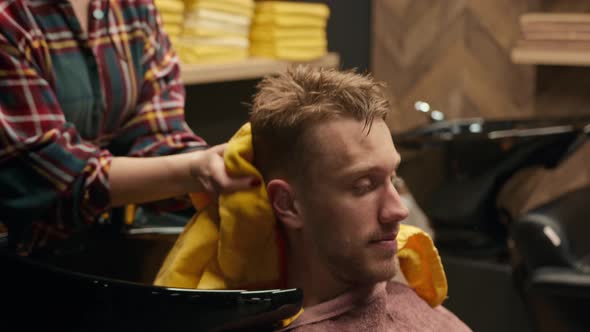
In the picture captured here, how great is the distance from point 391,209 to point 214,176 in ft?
0.74

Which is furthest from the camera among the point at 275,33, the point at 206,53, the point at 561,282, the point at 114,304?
the point at 275,33

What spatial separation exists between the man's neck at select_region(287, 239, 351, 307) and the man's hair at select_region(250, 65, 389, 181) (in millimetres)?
114

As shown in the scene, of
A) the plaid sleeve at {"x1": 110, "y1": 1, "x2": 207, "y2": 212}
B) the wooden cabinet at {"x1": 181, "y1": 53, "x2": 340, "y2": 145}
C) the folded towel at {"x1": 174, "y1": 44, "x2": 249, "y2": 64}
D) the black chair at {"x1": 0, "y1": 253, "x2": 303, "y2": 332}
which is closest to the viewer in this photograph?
the black chair at {"x1": 0, "y1": 253, "x2": 303, "y2": 332}

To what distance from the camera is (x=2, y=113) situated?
3.61 ft

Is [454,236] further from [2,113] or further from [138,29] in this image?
[2,113]

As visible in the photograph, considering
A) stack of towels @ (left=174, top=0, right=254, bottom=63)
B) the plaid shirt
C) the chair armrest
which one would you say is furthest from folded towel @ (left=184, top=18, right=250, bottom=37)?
the chair armrest

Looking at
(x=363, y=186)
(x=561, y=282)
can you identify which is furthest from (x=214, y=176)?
(x=561, y=282)

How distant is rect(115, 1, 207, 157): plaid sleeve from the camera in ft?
4.23

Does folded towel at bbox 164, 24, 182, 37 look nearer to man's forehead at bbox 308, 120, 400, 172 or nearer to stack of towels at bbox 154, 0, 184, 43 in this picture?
stack of towels at bbox 154, 0, 184, 43

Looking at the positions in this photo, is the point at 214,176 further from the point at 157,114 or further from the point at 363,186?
the point at 157,114

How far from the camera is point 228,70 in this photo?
2.28 metres

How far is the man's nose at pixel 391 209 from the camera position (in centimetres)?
92

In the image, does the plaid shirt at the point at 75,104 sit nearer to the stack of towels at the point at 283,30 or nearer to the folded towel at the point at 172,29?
the folded towel at the point at 172,29

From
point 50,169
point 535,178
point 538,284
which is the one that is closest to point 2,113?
point 50,169
